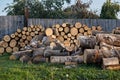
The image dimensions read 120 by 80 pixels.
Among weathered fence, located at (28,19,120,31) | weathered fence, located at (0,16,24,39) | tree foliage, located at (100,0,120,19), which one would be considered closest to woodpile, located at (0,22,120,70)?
weathered fence, located at (28,19,120,31)

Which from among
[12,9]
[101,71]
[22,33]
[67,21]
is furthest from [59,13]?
[101,71]

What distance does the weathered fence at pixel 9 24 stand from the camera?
19.6 m

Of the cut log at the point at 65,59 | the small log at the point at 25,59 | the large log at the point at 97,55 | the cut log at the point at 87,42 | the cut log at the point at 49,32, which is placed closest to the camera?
the large log at the point at 97,55

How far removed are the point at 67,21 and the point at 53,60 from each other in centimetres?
791

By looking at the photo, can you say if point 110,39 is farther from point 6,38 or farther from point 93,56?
point 6,38

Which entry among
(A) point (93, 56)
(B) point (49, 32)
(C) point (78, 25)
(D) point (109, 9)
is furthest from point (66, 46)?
(D) point (109, 9)

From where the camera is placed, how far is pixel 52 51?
43.7 feet

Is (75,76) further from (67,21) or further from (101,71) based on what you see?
(67,21)

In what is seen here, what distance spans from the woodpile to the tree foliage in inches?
228

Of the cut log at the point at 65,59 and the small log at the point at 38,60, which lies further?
the small log at the point at 38,60

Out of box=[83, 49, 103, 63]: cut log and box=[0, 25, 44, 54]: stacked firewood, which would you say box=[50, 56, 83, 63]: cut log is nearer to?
box=[83, 49, 103, 63]: cut log

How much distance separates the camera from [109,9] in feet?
83.8

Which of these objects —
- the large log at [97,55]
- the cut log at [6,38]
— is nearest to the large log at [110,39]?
the large log at [97,55]

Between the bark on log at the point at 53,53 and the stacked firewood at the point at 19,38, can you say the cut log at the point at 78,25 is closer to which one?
the stacked firewood at the point at 19,38
